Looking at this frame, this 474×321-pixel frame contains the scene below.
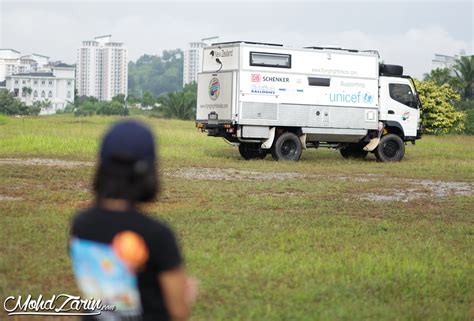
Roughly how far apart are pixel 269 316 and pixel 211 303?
56 centimetres

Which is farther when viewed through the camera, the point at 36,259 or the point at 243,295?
the point at 36,259

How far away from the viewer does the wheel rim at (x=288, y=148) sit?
25259mm

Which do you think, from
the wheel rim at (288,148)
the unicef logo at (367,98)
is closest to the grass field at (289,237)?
the wheel rim at (288,148)

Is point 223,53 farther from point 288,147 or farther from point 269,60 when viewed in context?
point 288,147

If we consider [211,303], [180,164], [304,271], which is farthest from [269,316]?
[180,164]

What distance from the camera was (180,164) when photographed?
883 inches

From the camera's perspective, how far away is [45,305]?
6.86 m

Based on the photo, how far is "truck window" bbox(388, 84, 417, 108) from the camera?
26.9 meters

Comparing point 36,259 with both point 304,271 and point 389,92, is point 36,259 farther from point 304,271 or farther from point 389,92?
point 389,92

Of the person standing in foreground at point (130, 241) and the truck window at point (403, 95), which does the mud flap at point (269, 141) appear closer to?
the truck window at point (403, 95)

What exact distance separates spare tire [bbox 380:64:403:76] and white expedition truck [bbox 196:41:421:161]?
0.11 ft

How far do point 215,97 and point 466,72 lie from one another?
46.5 m

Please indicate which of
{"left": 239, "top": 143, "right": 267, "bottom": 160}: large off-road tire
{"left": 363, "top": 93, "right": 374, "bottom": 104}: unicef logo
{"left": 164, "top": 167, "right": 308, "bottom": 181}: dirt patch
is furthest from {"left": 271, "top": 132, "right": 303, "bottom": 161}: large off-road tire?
{"left": 164, "top": 167, "right": 308, "bottom": 181}: dirt patch

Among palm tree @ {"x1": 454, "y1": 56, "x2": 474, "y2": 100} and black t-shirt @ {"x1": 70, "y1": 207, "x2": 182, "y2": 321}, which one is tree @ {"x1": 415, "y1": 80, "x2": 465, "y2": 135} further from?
black t-shirt @ {"x1": 70, "y1": 207, "x2": 182, "y2": 321}
